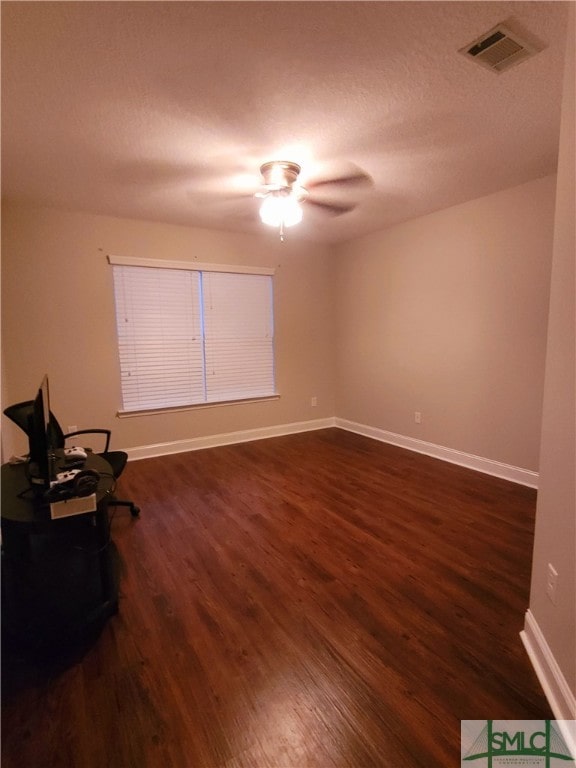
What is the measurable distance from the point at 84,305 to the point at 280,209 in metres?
2.43

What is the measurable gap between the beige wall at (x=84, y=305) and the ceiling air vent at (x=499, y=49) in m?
3.25

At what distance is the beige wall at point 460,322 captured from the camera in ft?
10.4

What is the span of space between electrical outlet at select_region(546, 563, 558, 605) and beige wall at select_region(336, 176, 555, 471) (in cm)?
211

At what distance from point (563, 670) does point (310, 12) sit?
2.68m

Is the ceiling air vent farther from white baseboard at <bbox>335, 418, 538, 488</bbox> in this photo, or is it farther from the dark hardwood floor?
white baseboard at <bbox>335, 418, 538, 488</bbox>

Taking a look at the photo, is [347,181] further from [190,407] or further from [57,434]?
[190,407]

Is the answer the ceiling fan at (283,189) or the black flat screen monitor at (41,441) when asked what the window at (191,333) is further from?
the black flat screen monitor at (41,441)

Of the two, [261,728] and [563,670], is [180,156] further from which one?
[563,670]

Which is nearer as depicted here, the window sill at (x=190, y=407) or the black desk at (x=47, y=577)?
the black desk at (x=47, y=577)

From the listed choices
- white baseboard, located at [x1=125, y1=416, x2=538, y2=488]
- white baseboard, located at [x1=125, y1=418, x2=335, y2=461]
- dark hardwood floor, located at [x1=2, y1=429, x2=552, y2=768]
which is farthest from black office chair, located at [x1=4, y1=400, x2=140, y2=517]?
white baseboard, located at [x1=125, y1=416, x2=538, y2=488]

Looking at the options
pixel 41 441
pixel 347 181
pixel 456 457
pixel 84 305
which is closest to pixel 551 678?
pixel 41 441

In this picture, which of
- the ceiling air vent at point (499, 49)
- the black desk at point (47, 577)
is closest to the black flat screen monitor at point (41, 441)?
the black desk at point (47, 577)

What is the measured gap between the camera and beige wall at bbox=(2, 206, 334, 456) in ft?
11.6

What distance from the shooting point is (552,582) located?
1416 millimetres
